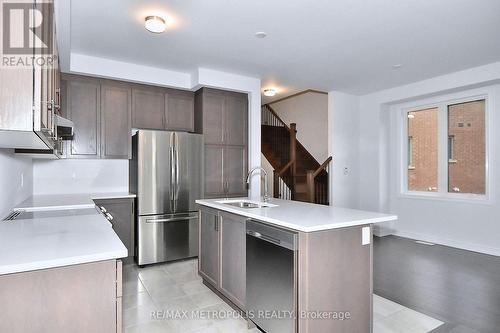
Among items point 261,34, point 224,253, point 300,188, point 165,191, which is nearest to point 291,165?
point 300,188

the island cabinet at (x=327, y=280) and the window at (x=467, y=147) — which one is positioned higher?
the window at (x=467, y=147)

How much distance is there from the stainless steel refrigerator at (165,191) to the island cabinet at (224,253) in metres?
0.99

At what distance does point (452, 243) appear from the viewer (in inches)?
189

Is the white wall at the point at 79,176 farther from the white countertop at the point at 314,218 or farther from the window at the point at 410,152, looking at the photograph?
the window at the point at 410,152

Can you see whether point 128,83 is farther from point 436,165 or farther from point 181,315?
point 436,165

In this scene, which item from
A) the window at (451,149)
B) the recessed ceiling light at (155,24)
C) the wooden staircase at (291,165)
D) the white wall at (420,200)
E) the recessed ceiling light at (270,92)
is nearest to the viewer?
the recessed ceiling light at (155,24)

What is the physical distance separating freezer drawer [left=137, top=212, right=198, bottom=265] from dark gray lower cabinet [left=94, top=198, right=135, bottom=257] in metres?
0.19

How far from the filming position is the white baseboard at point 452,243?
438cm

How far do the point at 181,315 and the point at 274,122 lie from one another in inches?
240

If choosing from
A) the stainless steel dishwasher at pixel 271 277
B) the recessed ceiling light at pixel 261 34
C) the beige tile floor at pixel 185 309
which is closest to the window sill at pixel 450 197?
the beige tile floor at pixel 185 309

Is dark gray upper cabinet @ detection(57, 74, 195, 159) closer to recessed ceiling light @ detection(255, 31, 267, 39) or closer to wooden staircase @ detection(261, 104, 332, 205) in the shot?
recessed ceiling light @ detection(255, 31, 267, 39)

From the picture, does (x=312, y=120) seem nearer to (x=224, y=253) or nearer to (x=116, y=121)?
(x=116, y=121)

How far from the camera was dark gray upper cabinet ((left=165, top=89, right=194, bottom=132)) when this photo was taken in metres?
4.53

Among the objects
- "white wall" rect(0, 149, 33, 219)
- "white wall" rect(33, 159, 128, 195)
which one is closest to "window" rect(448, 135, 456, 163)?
"white wall" rect(33, 159, 128, 195)
